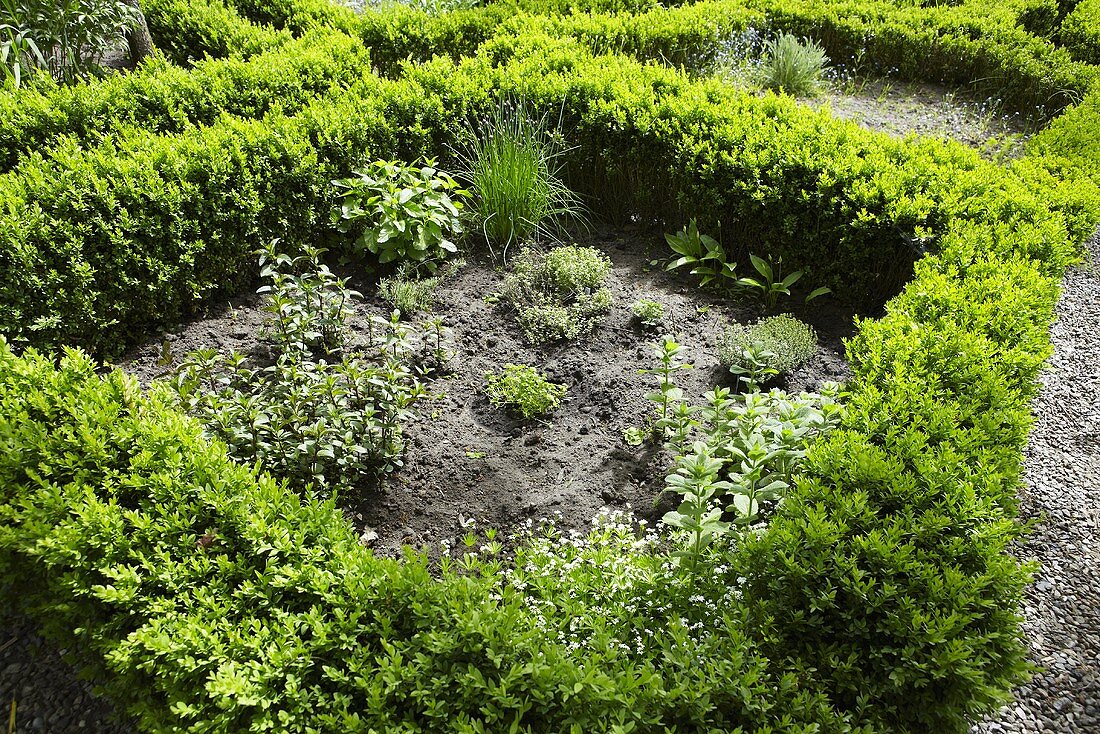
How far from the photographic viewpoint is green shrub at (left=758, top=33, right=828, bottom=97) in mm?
7746

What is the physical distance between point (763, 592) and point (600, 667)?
692mm

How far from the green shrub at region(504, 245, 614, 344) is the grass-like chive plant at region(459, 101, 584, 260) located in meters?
0.36

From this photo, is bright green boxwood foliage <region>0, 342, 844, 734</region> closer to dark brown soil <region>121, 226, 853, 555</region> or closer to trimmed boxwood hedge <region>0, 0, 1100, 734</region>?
trimmed boxwood hedge <region>0, 0, 1100, 734</region>

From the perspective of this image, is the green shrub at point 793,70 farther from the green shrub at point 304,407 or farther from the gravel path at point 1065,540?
the green shrub at point 304,407

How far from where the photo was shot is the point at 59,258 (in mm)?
4324

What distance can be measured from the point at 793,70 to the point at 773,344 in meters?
4.66

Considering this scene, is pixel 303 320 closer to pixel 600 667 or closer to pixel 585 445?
pixel 585 445

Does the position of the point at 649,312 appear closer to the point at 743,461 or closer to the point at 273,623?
the point at 743,461

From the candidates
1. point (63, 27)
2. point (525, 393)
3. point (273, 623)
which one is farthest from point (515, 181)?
point (63, 27)

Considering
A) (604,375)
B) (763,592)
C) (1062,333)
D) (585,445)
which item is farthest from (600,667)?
(1062,333)

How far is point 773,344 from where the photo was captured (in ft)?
14.5

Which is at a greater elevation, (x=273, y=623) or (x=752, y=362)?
(x=273, y=623)

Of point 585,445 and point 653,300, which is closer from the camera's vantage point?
point 585,445

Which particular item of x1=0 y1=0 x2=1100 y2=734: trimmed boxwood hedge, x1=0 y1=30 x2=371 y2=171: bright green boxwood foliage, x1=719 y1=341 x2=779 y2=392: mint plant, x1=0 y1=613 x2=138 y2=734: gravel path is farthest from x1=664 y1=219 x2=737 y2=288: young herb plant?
x1=0 y1=613 x2=138 y2=734: gravel path
